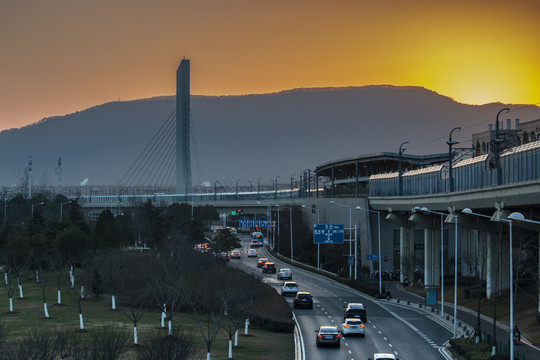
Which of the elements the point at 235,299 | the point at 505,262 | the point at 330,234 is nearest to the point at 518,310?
the point at 505,262

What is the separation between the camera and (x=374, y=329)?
5069cm

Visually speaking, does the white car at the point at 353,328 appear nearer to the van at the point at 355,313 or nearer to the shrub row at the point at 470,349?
the van at the point at 355,313

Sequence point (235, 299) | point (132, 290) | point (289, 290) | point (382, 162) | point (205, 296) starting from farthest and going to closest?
1. point (382, 162)
2. point (289, 290)
3. point (132, 290)
4. point (205, 296)
5. point (235, 299)

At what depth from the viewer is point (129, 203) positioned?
169000 mm

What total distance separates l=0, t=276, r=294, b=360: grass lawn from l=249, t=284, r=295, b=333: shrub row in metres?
0.56

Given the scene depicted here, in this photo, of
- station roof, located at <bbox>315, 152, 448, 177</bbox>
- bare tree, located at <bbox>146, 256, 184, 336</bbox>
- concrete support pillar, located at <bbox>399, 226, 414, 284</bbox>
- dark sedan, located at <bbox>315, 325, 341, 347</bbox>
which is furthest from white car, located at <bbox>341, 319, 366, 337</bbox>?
station roof, located at <bbox>315, 152, 448, 177</bbox>

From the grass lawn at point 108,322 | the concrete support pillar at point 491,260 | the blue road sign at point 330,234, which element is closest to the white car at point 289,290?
the grass lawn at point 108,322

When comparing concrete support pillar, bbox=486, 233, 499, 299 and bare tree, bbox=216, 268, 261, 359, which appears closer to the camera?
bare tree, bbox=216, 268, 261, 359

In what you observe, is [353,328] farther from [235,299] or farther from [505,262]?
[505,262]

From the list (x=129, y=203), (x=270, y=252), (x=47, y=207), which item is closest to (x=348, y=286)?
(x=270, y=252)

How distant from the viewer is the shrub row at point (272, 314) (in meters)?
49.1

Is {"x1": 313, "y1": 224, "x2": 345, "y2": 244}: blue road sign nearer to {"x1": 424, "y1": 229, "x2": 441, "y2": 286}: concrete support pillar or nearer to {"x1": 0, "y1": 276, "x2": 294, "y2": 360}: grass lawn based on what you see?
{"x1": 424, "y1": 229, "x2": 441, "y2": 286}: concrete support pillar

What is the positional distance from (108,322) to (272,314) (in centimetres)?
1085

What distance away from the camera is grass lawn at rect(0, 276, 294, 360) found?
40963 mm
